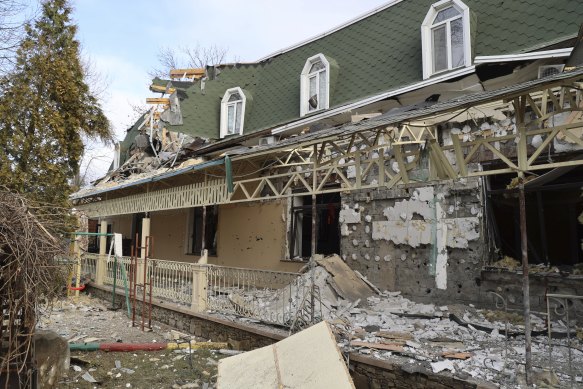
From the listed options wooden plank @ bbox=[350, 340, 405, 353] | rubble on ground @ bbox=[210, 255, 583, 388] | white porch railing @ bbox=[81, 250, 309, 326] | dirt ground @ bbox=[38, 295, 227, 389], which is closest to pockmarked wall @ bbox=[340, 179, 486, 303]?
rubble on ground @ bbox=[210, 255, 583, 388]

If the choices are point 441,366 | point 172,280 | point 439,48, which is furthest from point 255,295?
point 439,48

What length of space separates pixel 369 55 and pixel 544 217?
6230 millimetres

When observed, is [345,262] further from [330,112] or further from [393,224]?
[330,112]

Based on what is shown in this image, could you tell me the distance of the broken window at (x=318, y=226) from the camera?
1155 centimetres

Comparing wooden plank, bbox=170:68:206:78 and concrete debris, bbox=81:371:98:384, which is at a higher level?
wooden plank, bbox=170:68:206:78

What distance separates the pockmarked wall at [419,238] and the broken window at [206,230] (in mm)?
5471

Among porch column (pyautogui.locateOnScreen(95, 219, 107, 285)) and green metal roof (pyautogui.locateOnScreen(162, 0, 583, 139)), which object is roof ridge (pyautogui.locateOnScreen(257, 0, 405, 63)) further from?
porch column (pyautogui.locateOnScreen(95, 219, 107, 285))

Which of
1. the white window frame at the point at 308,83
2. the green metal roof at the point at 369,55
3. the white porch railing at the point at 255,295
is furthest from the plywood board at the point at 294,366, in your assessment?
the white window frame at the point at 308,83

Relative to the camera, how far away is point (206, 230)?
49.5 feet

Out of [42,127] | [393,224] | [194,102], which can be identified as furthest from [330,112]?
[42,127]

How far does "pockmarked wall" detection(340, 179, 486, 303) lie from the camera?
8664 mm

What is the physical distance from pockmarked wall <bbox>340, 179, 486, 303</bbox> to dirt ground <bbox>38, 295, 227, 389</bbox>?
4.36m

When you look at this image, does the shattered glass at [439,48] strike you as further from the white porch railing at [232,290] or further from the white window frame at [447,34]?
the white porch railing at [232,290]

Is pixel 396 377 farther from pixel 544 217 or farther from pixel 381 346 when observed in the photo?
→ pixel 544 217
